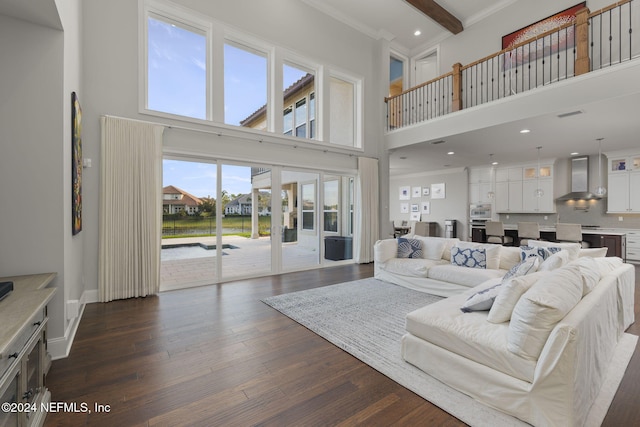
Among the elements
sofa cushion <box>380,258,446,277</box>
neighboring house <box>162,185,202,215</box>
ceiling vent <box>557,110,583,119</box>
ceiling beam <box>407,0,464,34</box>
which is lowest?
sofa cushion <box>380,258,446,277</box>

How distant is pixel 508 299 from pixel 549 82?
4895 millimetres

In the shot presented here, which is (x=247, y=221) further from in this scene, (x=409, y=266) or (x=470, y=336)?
(x=470, y=336)

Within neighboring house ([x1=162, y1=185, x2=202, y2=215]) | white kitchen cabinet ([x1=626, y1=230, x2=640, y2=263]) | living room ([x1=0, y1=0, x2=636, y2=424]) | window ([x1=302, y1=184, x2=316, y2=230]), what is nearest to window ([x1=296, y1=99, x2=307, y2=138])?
living room ([x1=0, y1=0, x2=636, y2=424])

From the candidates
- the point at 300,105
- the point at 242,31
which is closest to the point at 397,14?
the point at 300,105

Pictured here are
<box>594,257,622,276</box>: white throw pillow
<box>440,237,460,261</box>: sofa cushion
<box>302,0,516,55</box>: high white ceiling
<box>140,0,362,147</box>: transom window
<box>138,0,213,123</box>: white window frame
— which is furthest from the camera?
<box>302,0,516,55</box>: high white ceiling

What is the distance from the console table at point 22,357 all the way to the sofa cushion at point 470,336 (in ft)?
7.85

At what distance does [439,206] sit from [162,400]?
10793 millimetres

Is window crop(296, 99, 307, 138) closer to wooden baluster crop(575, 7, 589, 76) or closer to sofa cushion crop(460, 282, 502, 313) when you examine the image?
wooden baluster crop(575, 7, 589, 76)

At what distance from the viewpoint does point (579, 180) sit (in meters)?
7.93

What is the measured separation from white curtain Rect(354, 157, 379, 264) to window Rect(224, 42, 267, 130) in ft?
8.28

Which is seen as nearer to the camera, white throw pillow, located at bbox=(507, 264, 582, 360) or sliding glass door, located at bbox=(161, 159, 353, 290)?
white throw pillow, located at bbox=(507, 264, 582, 360)

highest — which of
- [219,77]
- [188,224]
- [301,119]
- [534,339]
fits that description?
[219,77]

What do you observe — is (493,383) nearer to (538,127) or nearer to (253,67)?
(538,127)

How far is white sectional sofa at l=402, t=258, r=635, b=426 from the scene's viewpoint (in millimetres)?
1562
